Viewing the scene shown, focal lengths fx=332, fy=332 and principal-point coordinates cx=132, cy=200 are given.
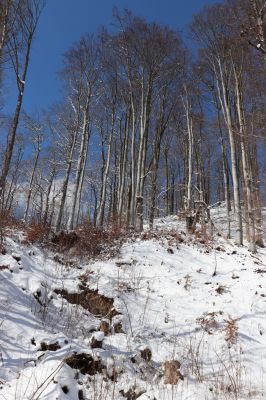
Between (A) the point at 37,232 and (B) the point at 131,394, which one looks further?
(A) the point at 37,232

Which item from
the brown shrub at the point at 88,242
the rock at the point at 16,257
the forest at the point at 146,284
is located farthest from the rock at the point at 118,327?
the brown shrub at the point at 88,242

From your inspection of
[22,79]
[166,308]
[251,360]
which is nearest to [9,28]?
[22,79]

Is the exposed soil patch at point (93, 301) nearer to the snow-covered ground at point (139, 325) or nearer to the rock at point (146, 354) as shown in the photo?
the snow-covered ground at point (139, 325)

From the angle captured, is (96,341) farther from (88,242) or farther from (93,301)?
(88,242)

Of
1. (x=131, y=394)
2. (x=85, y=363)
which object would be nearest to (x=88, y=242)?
(x=85, y=363)

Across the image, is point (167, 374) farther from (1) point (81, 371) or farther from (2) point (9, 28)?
(2) point (9, 28)

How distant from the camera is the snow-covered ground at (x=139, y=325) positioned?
13.4 feet

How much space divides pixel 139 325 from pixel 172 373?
173 cm

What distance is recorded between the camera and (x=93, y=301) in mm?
6688

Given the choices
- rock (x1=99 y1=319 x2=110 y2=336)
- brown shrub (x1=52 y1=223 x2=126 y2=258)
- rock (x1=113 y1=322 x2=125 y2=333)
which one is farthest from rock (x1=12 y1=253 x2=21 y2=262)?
rock (x1=113 y1=322 x2=125 y2=333)

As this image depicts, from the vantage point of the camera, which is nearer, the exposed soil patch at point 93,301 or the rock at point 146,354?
the rock at point 146,354

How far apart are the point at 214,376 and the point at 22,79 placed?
24.5 ft

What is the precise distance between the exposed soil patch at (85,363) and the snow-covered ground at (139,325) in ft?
0.16

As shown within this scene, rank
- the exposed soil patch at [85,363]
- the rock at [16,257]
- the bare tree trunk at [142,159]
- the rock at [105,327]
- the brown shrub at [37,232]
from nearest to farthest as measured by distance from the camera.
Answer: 1. the exposed soil patch at [85,363]
2. the rock at [105,327]
3. the rock at [16,257]
4. the brown shrub at [37,232]
5. the bare tree trunk at [142,159]
